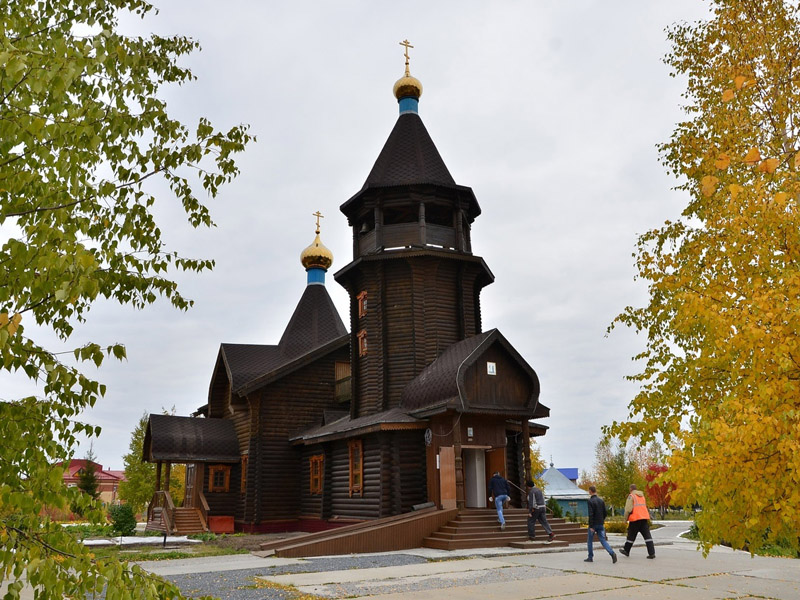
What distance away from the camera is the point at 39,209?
3.49 m

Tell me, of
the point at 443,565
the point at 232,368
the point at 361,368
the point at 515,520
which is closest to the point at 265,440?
the point at 232,368

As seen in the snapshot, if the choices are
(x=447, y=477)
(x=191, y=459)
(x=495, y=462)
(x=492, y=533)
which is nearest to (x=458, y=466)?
(x=447, y=477)

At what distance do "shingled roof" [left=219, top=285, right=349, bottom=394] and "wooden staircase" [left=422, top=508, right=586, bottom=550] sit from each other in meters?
10.9

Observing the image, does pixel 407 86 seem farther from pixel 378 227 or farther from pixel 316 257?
pixel 316 257

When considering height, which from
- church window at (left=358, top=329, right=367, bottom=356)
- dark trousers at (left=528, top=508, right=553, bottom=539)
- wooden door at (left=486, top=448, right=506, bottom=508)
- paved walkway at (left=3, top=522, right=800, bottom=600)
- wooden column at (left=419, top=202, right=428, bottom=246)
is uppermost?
wooden column at (left=419, top=202, right=428, bottom=246)

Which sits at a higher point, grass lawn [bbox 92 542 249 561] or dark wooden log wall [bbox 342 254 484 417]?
dark wooden log wall [bbox 342 254 484 417]

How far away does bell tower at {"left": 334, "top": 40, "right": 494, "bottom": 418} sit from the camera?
20656mm

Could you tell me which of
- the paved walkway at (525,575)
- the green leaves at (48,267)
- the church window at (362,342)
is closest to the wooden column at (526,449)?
the paved walkway at (525,575)

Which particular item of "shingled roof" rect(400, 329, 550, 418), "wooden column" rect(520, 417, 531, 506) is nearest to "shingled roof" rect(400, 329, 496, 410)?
"shingled roof" rect(400, 329, 550, 418)

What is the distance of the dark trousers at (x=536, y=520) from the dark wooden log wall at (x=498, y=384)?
3.06m

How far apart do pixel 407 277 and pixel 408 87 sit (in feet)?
26.5

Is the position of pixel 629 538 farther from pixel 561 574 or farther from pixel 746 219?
pixel 746 219

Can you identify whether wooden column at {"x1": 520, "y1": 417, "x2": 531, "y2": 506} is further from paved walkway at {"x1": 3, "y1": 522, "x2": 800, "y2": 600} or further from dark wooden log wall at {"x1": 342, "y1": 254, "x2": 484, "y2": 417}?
dark wooden log wall at {"x1": 342, "y1": 254, "x2": 484, "y2": 417}

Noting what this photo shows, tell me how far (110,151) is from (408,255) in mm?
16421
